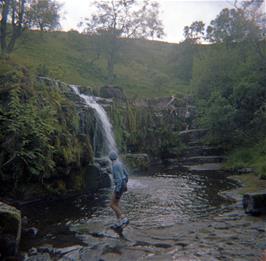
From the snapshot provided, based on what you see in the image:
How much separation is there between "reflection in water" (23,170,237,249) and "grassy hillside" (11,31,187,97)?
88.8 ft

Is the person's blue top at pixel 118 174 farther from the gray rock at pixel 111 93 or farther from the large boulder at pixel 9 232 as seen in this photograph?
the gray rock at pixel 111 93

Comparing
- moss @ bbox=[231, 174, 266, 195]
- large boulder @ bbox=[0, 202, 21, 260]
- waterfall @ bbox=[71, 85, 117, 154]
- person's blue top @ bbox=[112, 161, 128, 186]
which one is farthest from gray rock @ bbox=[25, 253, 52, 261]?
waterfall @ bbox=[71, 85, 117, 154]

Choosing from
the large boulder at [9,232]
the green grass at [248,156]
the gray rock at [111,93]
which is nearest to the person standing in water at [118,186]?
the large boulder at [9,232]

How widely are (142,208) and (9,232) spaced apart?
5.11 metres

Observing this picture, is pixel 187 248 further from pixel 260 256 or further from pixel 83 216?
pixel 83 216

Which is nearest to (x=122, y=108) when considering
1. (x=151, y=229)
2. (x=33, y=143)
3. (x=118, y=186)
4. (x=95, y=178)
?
(x=95, y=178)

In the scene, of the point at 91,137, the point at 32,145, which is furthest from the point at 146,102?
the point at 32,145

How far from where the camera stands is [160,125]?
29.7m

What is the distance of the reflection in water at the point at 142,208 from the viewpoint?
998cm

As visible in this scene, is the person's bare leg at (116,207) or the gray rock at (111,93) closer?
the person's bare leg at (116,207)

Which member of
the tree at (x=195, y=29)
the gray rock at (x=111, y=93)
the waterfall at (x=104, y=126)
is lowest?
the waterfall at (x=104, y=126)

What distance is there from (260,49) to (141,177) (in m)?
15.8

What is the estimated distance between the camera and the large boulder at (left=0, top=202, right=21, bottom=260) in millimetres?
7566

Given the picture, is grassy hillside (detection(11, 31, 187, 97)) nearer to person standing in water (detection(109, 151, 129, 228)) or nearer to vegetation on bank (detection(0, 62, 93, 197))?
vegetation on bank (detection(0, 62, 93, 197))
